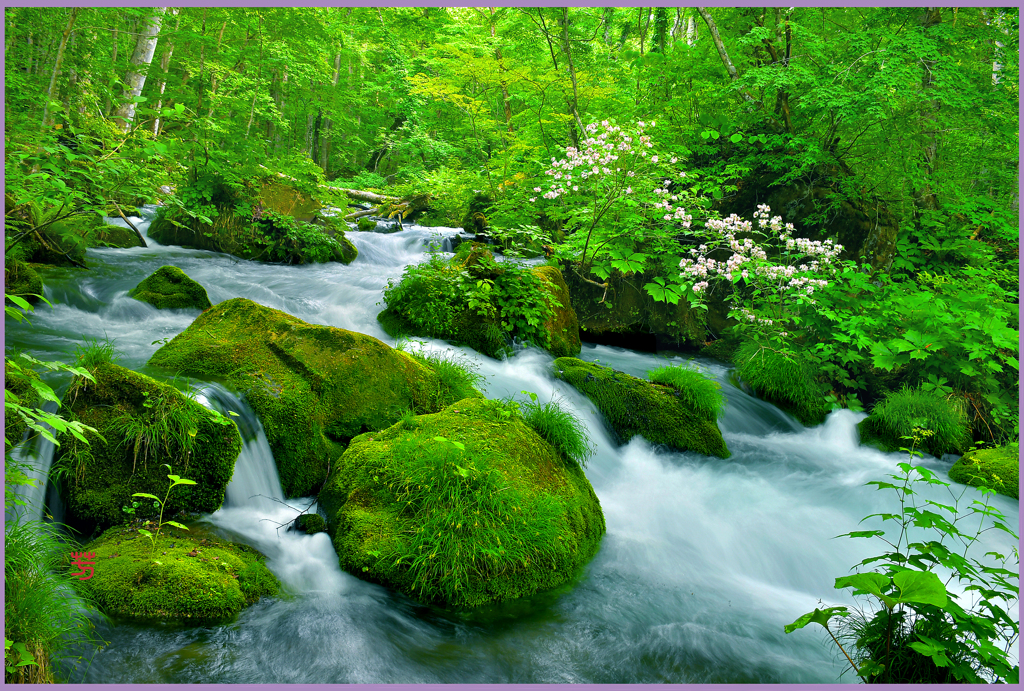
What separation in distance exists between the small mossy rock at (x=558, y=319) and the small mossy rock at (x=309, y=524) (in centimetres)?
390

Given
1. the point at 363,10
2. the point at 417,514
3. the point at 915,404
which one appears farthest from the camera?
the point at 363,10

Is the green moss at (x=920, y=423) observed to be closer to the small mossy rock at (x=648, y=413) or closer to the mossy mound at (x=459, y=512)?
the small mossy rock at (x=648, y=413)

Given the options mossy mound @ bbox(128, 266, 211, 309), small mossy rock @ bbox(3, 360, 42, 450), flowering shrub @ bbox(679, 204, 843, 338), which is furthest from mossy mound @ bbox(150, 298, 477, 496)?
flowering shrub @ bbox(679, 204, 843, 338)

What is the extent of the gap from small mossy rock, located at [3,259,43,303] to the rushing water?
0.79ft

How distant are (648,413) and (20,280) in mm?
6711

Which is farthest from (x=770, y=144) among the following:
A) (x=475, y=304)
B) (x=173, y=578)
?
(x=173, y=578)

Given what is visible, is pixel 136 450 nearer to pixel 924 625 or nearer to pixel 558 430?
pixel 558 430

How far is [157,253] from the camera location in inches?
345

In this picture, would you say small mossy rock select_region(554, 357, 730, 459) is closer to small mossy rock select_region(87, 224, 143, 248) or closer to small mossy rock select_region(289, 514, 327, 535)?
small mossy rock select_region(289, 514, 327, 535)

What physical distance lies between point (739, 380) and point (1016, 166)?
5.41 m

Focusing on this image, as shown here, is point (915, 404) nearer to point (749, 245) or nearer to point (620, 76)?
point (749, 245)

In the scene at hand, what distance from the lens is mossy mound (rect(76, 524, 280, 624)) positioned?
245cm

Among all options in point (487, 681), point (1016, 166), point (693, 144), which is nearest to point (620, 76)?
point (693, 144)

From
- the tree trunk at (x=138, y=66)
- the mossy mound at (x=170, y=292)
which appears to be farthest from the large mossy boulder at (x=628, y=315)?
the tree trunk at (x=138, y=66)
